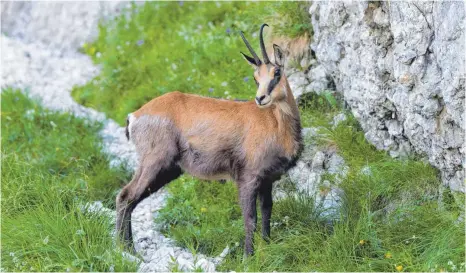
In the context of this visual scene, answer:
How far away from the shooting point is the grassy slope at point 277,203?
6617 mm

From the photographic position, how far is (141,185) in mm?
7453

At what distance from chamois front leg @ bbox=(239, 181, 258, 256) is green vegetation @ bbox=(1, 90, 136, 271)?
1360 mm

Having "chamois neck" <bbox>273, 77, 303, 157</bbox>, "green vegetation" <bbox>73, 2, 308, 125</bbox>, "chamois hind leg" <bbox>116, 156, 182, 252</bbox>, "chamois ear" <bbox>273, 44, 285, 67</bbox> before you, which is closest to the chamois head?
"chamois ear" <bbox>273, 44, 285, 67</bbox>

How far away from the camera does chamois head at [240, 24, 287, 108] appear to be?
6887 millimetres

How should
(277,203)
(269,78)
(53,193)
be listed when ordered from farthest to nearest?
(277,203) → (53,193) → (269,78)

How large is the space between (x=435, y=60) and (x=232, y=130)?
84.7 inches

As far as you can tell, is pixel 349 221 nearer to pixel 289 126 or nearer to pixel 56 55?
pixel 289 126

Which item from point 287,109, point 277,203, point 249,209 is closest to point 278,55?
point 287,109

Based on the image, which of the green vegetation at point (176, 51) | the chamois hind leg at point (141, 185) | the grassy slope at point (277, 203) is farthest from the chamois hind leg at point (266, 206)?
the green vegetation at point (176, 51)

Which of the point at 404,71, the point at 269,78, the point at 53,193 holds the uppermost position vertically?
the point at 269,78

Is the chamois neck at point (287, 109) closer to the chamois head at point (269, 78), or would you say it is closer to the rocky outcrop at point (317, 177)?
the chamois head at point (269, 78)

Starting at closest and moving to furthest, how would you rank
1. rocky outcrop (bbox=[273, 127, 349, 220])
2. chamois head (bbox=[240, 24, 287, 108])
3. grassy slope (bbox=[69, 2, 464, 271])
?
grassy slope (bbox=[69, 2, 464, 271]) → chamois head (bbox=[240, 24, 287, 108]) → rocky outcrop (bbox=[273, 127, 349, 220])

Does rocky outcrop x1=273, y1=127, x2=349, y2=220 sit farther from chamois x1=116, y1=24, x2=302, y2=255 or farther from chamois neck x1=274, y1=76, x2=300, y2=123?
chamois neck x1=274, y1=76, x2=300, y2=123

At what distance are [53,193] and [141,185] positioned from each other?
3.25 ft
